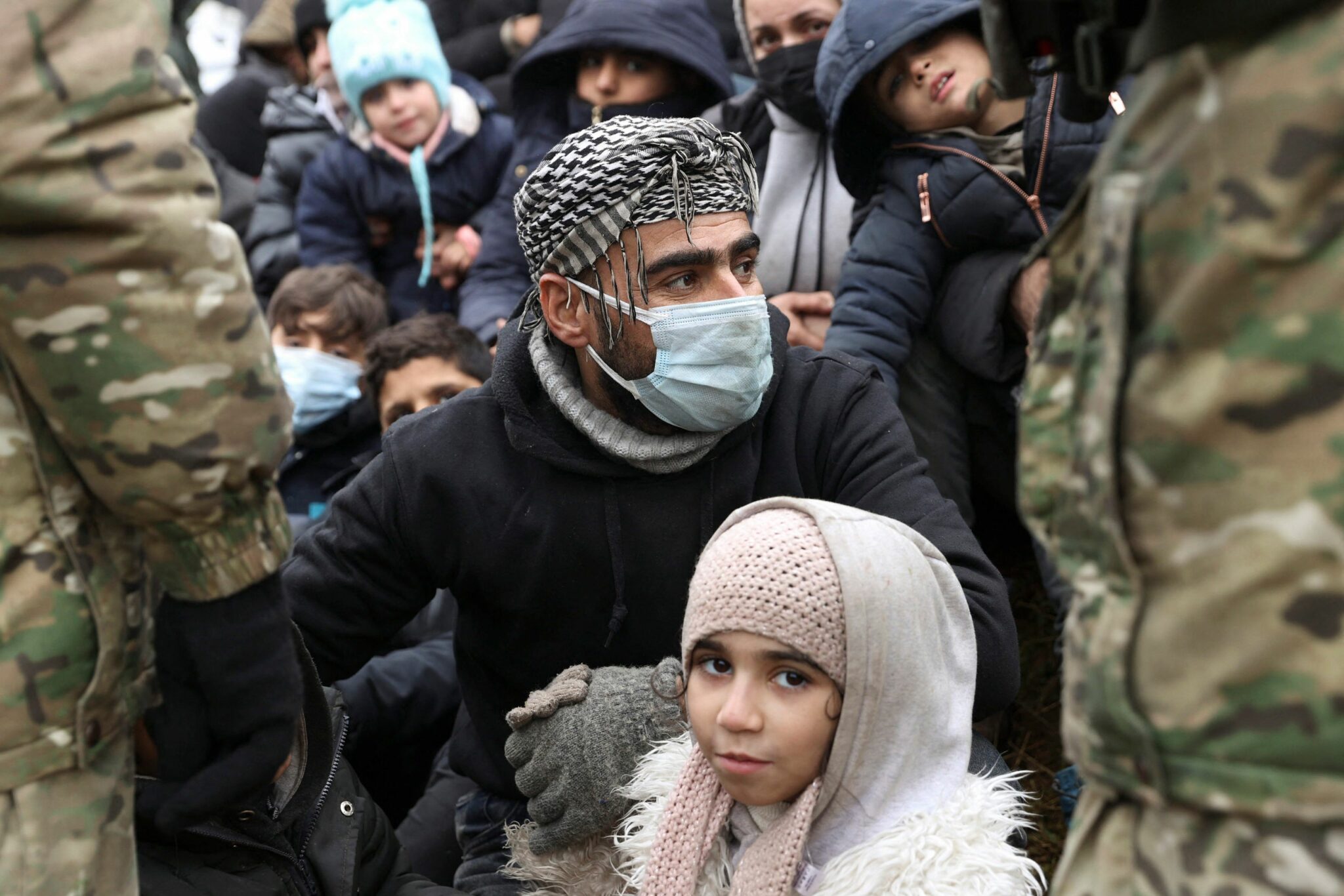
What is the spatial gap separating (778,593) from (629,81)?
3.07 metres

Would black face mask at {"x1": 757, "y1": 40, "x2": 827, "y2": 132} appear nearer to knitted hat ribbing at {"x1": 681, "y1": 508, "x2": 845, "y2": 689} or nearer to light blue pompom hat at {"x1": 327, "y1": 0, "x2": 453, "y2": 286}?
light blue pompom hat at {"x1": 327, "y1": 0, "x2": 453, "y2": 286}

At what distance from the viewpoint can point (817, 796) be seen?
2.18 metres

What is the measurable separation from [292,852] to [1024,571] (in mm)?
2482

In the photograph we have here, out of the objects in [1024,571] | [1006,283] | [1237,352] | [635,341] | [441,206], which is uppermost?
[1237,352]

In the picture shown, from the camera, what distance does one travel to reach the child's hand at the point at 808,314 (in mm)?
4078

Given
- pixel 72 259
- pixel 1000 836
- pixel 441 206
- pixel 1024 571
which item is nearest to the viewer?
pixel 72 259

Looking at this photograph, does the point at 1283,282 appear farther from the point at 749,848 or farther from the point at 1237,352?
the point at 749,848

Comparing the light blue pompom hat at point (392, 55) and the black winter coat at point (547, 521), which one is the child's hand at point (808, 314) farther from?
the light blue pompom hat at point (392, 55)

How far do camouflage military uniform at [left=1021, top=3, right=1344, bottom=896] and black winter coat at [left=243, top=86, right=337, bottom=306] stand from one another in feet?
16.9

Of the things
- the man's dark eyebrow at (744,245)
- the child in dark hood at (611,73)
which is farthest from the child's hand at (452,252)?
the man's dark eyebrow at (744,245)

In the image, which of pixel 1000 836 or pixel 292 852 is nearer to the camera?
pixel 1000 836

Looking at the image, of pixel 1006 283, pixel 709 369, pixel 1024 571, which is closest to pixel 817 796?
pixel 709 369

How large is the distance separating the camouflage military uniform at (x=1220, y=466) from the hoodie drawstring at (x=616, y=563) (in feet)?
5.21

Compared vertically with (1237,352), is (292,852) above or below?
below
